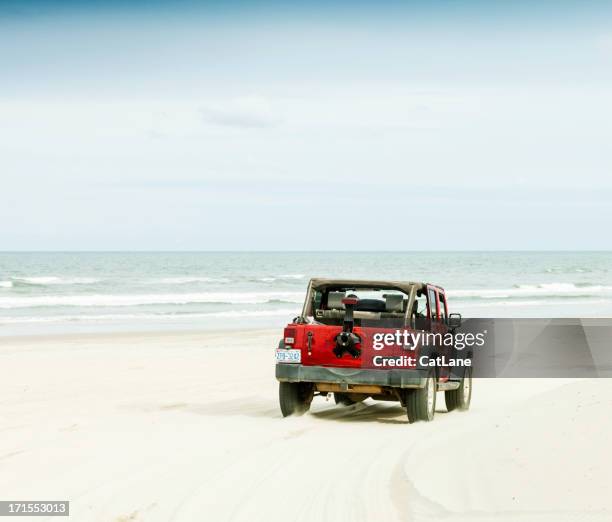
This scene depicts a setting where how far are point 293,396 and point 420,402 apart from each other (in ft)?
5.19

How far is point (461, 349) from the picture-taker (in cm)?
1263

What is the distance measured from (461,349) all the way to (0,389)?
23.6 ft

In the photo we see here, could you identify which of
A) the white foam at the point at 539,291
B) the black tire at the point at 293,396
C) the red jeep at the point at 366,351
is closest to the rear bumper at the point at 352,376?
the red jeep at the point at 366,351

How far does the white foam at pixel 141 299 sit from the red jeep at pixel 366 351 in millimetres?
33308

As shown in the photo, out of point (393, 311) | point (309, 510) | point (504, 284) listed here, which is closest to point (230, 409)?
point (393, 311)

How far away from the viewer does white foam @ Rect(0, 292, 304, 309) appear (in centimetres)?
4494

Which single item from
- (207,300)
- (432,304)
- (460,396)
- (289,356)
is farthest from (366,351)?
(207,300)

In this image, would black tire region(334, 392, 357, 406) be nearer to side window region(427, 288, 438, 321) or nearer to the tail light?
side window region(427, 288, 438, 321)

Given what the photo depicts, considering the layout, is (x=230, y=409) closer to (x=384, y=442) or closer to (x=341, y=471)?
(x=384, y=442)

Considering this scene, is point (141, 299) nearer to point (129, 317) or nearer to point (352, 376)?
point (129, 317)

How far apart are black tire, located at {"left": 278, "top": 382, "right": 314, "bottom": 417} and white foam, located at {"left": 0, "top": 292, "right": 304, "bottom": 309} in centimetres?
3306

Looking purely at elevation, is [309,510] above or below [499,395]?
above

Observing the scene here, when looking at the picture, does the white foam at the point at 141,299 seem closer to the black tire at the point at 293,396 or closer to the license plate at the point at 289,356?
the black tire at the point at 293,396
